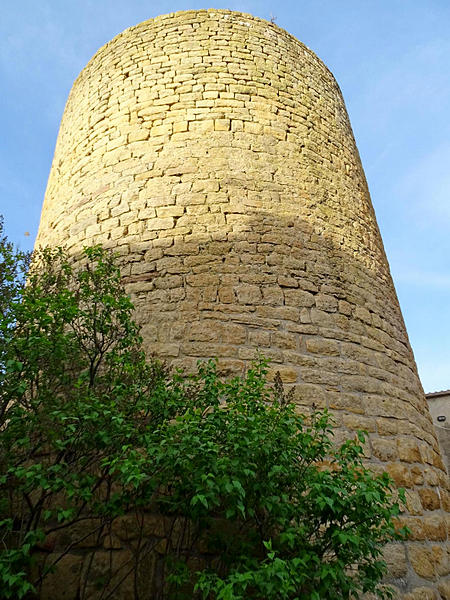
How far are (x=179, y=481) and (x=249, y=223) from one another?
2.34 m

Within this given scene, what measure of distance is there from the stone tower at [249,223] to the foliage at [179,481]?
852 mm

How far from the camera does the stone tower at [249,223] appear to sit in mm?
3496

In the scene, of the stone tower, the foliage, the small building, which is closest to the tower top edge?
the stone tower

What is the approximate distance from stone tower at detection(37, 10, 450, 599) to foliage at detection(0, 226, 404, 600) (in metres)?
0.85

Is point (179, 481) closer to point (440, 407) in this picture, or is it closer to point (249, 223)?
point (249, 223)

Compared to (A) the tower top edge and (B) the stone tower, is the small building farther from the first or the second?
(A) the tower top edge

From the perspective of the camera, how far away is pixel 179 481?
234cm

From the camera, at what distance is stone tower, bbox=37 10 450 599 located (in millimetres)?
3496

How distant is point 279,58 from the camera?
5.18 m

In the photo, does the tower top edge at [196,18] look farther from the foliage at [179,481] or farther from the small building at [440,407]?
the small building at [440,407]

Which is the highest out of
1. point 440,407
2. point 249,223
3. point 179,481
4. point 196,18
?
point 196,18

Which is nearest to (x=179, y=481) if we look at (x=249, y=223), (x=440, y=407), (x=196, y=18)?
(x=249, y=223)

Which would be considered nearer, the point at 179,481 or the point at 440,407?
the point at 179,481

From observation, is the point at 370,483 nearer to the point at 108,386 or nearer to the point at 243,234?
the point at 108,386
